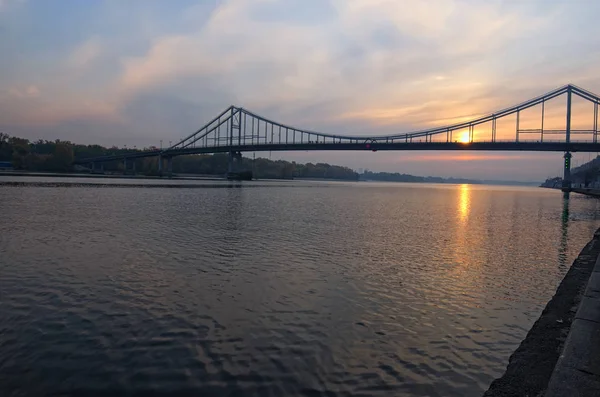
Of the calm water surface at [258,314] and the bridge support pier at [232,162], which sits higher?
the bridge support pier at [232,162]

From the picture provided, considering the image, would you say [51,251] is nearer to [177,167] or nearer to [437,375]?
[437,375]

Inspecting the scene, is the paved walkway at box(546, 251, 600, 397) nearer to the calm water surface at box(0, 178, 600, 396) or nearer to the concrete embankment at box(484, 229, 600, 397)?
the concrete embankment at box(484, 229, 600, 397)

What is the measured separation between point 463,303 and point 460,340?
2.19 meters

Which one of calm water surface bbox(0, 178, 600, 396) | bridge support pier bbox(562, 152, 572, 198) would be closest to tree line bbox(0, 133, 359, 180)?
bridge support pier bbox(562, 152, 572, 198)

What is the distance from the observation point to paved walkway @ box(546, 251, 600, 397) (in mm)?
3998

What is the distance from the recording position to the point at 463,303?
859 cm

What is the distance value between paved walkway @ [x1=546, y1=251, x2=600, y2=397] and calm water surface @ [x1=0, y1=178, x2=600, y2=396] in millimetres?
969

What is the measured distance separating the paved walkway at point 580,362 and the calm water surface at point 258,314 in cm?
97

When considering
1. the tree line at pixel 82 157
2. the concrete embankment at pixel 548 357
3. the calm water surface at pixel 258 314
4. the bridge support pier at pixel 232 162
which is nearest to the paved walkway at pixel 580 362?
the concrete embankment at pixel 548 357

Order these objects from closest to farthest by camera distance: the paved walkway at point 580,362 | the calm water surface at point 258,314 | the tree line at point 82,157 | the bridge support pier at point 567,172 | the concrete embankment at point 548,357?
the paved walkway at point 580,362, the concrete embankment at point 548,357, the calm water surface at point 258,314, the bridge support pier at point 567,172, the tree line at point 82,157

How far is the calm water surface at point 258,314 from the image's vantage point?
5098 millimetres

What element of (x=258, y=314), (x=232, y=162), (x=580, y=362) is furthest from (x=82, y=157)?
(x=580, y=362)

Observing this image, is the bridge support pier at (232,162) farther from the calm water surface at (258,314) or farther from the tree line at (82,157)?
the calm water surface at (258,314)

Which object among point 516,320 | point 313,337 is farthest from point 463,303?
point 313,337
